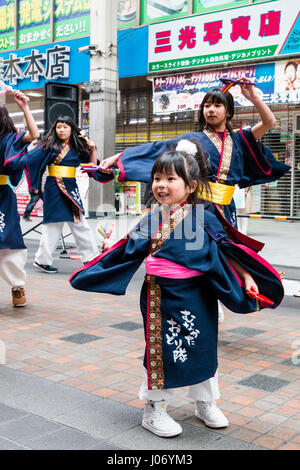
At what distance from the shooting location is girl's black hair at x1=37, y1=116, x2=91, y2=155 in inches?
254

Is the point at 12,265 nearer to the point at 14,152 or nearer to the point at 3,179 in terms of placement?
the point at 3,179

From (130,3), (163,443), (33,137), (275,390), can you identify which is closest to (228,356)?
(275,390)

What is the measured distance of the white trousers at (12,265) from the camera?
4.99m

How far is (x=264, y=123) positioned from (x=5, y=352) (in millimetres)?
2314

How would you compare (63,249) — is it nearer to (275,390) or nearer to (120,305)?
(120,305)

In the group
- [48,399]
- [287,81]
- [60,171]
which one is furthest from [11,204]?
[287,81]

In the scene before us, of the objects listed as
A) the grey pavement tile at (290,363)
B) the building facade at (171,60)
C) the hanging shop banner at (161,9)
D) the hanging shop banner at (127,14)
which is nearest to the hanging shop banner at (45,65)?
the building facade at (171,60)

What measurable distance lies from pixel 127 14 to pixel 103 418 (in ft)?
41.4

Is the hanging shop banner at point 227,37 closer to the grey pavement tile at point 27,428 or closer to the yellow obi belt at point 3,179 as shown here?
the yellow obi belt at point 3,179

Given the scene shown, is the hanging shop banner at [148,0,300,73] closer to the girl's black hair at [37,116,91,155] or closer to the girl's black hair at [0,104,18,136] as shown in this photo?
the girl's black hair at [37,116,91,155]

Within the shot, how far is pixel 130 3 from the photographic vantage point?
13.8 m

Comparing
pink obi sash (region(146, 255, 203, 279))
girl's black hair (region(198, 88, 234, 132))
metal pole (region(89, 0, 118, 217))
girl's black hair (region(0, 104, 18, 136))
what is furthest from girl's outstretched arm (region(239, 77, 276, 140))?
metal pole (region(89, 0, 118, 217))

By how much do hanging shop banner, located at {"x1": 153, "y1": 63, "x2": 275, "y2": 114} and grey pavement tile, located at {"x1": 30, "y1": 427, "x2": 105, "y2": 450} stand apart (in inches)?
383
